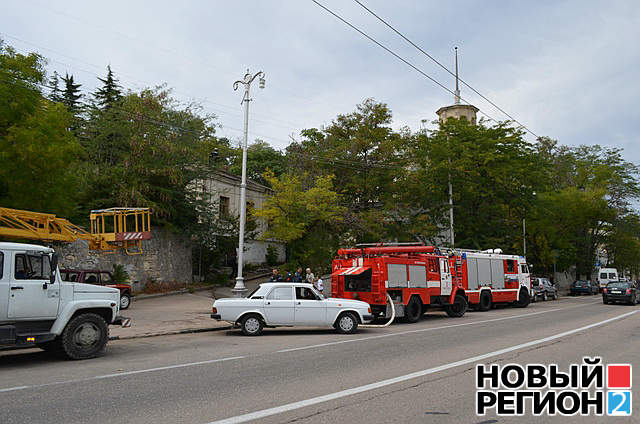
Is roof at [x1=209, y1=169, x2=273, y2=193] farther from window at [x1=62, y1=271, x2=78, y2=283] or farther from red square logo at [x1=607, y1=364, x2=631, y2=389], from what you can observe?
red square logo at [x1=607, y1=364, x2=631, y2=389]

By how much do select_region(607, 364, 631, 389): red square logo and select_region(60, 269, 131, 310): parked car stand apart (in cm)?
1534

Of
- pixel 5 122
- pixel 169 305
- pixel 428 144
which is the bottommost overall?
pixel 169 305

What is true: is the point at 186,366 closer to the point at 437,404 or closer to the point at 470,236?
the point at 437,404

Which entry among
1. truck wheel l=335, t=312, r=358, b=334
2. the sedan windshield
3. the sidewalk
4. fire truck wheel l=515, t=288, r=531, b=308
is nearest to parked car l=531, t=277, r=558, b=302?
the sedan windshield

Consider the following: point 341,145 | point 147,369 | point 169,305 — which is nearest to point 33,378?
point 147,369

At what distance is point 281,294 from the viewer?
45.6 ft

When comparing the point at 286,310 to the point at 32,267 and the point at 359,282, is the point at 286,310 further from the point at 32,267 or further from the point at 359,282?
the point at 32,267

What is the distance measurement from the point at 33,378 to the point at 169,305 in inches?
570

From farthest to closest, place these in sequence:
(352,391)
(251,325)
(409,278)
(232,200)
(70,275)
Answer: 1. (232,200)
2. (70,275)
3. (409,278)
4. (251,325)
5. (352,391)

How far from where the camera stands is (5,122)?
16234 millimetres

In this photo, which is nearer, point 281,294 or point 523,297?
point 281,294

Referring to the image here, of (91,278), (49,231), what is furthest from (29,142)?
(91,278)

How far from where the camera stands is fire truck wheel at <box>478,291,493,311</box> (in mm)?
23922

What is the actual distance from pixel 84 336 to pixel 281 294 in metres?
5.48
